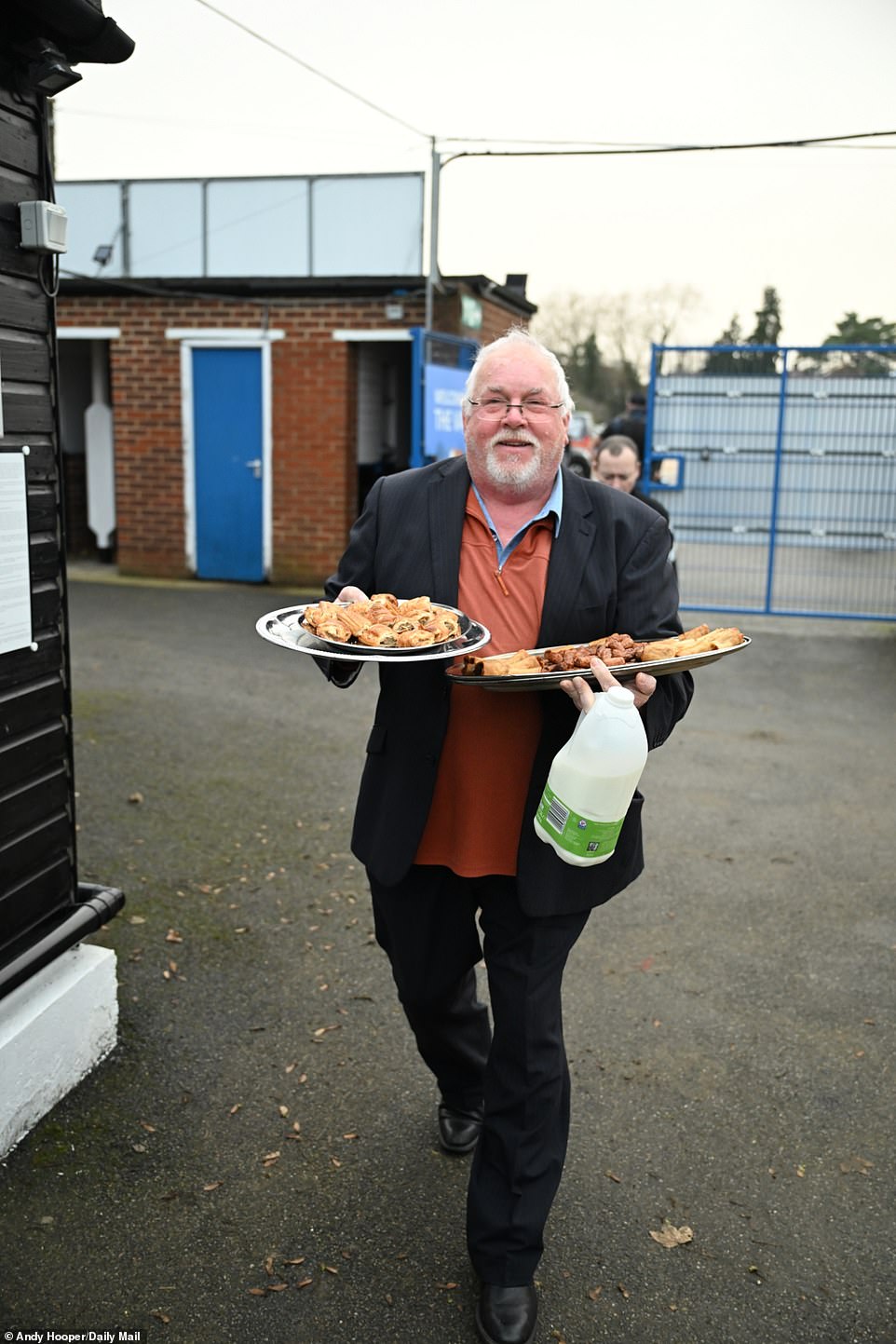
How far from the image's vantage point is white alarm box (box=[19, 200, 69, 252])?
3178mm

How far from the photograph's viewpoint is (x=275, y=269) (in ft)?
46.0

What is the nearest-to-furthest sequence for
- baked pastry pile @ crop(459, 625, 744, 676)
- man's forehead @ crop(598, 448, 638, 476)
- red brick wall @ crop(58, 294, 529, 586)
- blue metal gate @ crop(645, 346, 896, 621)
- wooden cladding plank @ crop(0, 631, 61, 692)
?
1. baked pastry pile @ crop(459, 625, 744, 676)
2. wooden cladding plank @ crop(0, 631, 61, 692)
3. man's forehead @ crop(598, 448, 638, 476)
4. blue metal gate @ crop(645, 346, 896, 621)
5. red brick wall @ crop(58, 294, 529, 586)

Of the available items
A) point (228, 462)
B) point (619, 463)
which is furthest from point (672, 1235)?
point (228, 462)

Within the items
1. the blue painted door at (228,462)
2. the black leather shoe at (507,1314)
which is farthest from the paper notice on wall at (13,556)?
the blue painted door at (228,462)

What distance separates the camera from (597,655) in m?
2.60

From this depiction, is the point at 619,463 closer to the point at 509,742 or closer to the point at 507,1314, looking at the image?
the point at 509,742

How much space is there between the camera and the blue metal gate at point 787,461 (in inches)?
483

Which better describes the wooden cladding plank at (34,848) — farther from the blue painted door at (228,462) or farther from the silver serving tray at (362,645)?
the blue painted door at (228,462)

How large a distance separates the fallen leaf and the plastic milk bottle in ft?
4.28

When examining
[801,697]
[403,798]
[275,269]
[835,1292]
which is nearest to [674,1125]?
[835,1292]

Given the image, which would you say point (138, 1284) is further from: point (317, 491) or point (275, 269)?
point (275, 269)

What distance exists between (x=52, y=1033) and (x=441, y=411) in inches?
377

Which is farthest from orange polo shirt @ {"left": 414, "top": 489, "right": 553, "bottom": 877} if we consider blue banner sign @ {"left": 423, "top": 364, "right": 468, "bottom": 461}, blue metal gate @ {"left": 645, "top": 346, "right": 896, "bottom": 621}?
blue metal gate @ {"left": 645, "top": 346, "right": 896, "bottom": 621}

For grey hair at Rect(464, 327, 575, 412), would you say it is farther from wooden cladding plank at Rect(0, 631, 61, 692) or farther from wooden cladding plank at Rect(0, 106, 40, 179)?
wooden cladding plank at Rect(0, 631, 61, 692)
